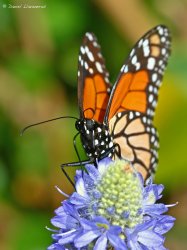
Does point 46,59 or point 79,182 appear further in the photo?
point 46,59

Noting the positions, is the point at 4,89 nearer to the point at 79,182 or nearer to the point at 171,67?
the point at 171,67

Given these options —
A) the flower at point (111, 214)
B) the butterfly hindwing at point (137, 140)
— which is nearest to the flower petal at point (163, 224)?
the flower at point (111, 214)

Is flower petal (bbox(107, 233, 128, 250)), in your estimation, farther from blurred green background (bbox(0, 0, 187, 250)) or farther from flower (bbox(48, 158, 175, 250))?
blurred green background (bbox(0, 0, 187, 250))

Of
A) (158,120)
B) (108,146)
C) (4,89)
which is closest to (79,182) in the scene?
(108,146)

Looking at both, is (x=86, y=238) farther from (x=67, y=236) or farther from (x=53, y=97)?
(x=53, y=97)

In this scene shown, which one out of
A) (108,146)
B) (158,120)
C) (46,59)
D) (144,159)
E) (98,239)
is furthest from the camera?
(46,59)

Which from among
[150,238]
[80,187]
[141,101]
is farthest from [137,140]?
[150,238]

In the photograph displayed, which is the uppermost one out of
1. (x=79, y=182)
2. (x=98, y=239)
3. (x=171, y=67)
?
(x=171, y=67)

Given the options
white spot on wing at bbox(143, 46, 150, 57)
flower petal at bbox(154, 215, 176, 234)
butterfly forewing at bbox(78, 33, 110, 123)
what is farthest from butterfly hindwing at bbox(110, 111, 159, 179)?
flower petal at bbox(154, 215, 176, 234)
